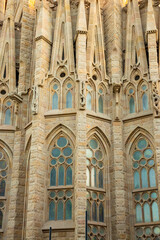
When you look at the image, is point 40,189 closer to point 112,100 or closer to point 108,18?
point 112,100

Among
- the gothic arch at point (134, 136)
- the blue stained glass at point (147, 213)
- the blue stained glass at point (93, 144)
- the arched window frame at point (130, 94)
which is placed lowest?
the blue stained glass at point (147, 213)

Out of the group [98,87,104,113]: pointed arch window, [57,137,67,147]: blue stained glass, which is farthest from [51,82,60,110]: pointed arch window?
[98,87,104,113]: pointed arch window

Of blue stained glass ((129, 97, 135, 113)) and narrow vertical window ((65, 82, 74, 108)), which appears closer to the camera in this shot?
narrow vertical window ((65, 82, 74, 108))

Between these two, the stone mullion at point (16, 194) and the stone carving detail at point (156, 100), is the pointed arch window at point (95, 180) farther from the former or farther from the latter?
the stone mullion at point (16, 194)

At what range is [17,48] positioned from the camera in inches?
942

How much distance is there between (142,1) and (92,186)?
11559 mm

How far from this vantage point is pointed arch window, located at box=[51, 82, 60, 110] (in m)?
19.9

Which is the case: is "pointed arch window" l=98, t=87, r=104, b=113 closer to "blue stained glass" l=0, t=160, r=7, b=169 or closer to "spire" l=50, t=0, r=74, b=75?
"spire" l=50, t=0, r=74, b=75

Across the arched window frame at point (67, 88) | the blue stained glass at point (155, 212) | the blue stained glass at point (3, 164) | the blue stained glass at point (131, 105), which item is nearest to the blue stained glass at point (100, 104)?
Result: the arched window frame at point (67, 88)

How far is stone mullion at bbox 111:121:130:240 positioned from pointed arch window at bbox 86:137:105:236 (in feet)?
1.80

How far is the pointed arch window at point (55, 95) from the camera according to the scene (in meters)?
19.9

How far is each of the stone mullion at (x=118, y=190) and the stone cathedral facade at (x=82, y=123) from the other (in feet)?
0.15

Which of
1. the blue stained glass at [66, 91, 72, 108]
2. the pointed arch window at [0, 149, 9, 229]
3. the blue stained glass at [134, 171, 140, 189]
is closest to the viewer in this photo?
the blue stained glass at [134, 171, 140, 189]

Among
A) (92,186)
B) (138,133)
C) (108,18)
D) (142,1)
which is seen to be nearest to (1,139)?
(92,186)
